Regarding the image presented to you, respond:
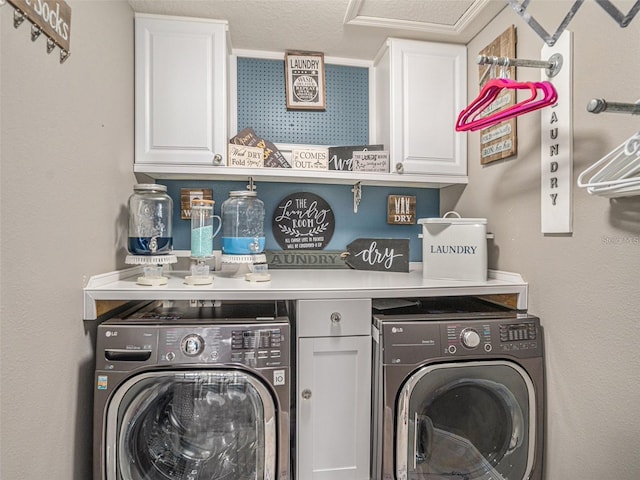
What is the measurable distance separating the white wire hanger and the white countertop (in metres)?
0.58

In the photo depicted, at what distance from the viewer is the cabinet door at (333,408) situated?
1.25 metres

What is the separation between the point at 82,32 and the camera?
1164 mm

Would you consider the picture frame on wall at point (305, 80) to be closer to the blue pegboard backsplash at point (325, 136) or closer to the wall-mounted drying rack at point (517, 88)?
the blue pegboard backsplash at point (325, 136)

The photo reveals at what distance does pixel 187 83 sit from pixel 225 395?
1451 mm

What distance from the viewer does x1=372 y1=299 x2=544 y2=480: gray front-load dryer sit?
1.21m

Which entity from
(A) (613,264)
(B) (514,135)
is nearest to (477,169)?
(B) (514,135)

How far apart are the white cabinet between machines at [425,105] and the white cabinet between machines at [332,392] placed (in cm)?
95

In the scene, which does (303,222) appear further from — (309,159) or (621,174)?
(621,174)

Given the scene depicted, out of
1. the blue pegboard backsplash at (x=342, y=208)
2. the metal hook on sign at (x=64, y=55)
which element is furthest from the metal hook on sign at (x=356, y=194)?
the metal hook on sign at (x=64, y=55)

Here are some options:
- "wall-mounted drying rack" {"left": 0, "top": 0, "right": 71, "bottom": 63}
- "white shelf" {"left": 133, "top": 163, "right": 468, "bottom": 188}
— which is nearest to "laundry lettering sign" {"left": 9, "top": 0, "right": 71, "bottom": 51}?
Answer: "wall-mounted drying rack" {"left": 0, "top": 0, "right": 71, "bottom": 63}

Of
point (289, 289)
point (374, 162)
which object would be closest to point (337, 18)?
point (374, 162)

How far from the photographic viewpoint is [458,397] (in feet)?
4.29

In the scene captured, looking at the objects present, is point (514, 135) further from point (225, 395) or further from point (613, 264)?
point (225, 395)

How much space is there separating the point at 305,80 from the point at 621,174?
1.62 metres
